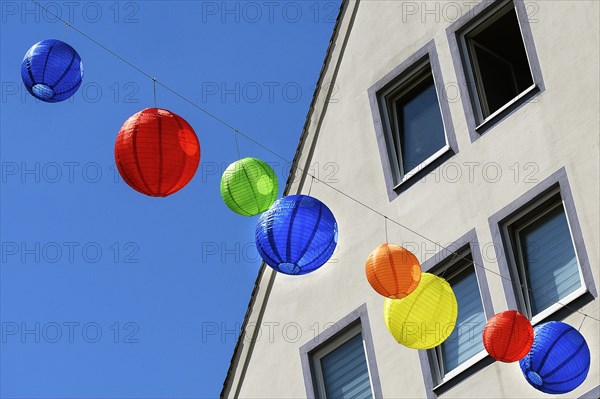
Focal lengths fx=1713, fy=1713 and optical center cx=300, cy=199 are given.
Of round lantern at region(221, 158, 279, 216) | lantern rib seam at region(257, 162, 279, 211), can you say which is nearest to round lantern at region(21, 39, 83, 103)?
round lantern at region(221, 158, 279, 216)

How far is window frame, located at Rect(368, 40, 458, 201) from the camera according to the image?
23.2 metres

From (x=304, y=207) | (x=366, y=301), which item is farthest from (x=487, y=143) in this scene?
(x=304, y=207)

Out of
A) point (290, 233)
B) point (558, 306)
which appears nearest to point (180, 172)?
point (290, 233)

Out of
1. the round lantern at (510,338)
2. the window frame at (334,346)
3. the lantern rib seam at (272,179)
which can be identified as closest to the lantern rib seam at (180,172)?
the round lantern at (510,338)

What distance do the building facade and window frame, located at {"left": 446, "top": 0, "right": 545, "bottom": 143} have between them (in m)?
Result: 0.02

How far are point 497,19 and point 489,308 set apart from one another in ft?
13.9

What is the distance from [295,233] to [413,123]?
247 inches

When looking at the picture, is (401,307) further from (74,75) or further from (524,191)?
(74,75)

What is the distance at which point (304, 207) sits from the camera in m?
18.5

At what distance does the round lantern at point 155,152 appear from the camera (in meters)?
18.0

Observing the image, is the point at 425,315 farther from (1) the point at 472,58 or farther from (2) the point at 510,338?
(1) the point at 472,58

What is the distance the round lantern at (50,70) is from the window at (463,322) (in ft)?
18.6

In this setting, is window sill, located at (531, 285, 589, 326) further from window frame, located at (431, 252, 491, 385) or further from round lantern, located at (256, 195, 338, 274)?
round lantern, located at (256, 195, 338, 274)

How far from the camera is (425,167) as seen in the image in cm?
2323
